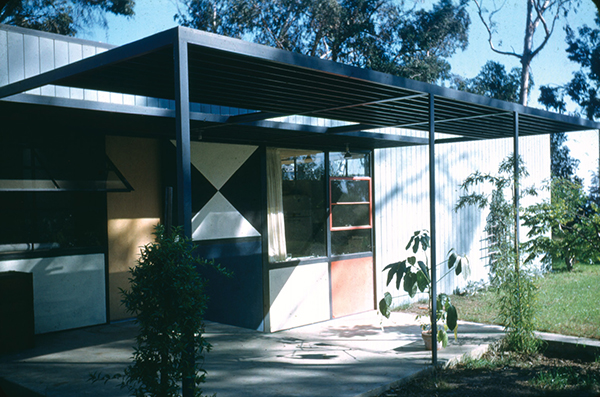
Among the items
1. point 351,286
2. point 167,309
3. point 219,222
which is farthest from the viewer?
point 351,286

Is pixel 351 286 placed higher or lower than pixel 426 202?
lower

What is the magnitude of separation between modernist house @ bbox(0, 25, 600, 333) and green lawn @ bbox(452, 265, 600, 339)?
1.42 m

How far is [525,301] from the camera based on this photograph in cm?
576

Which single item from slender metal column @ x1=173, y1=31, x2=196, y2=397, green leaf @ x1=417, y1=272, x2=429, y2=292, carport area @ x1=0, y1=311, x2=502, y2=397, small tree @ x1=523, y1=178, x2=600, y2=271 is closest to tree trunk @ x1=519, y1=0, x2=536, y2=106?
small tree @ x1=523, y1=178, x2=600, y2=271

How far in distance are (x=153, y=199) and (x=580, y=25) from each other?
2521cm

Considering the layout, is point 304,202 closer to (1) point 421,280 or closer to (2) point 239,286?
(2) point 239,286

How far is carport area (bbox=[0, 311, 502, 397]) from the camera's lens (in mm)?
4414

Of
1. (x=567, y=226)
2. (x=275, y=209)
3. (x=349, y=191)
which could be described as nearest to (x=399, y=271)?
(x=567, y=226)

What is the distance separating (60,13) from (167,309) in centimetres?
1921

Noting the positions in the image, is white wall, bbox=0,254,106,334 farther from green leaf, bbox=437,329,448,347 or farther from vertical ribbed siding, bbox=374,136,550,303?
vertical ribbed siding, bbox=374,136,550,303

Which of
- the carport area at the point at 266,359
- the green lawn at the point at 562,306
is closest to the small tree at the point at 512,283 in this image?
the green lawn at the point at 562,306

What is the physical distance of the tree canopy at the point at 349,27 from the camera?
21.2 meters

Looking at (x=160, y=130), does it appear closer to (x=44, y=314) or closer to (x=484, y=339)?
(x=44, y=314)

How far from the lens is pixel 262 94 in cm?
490
